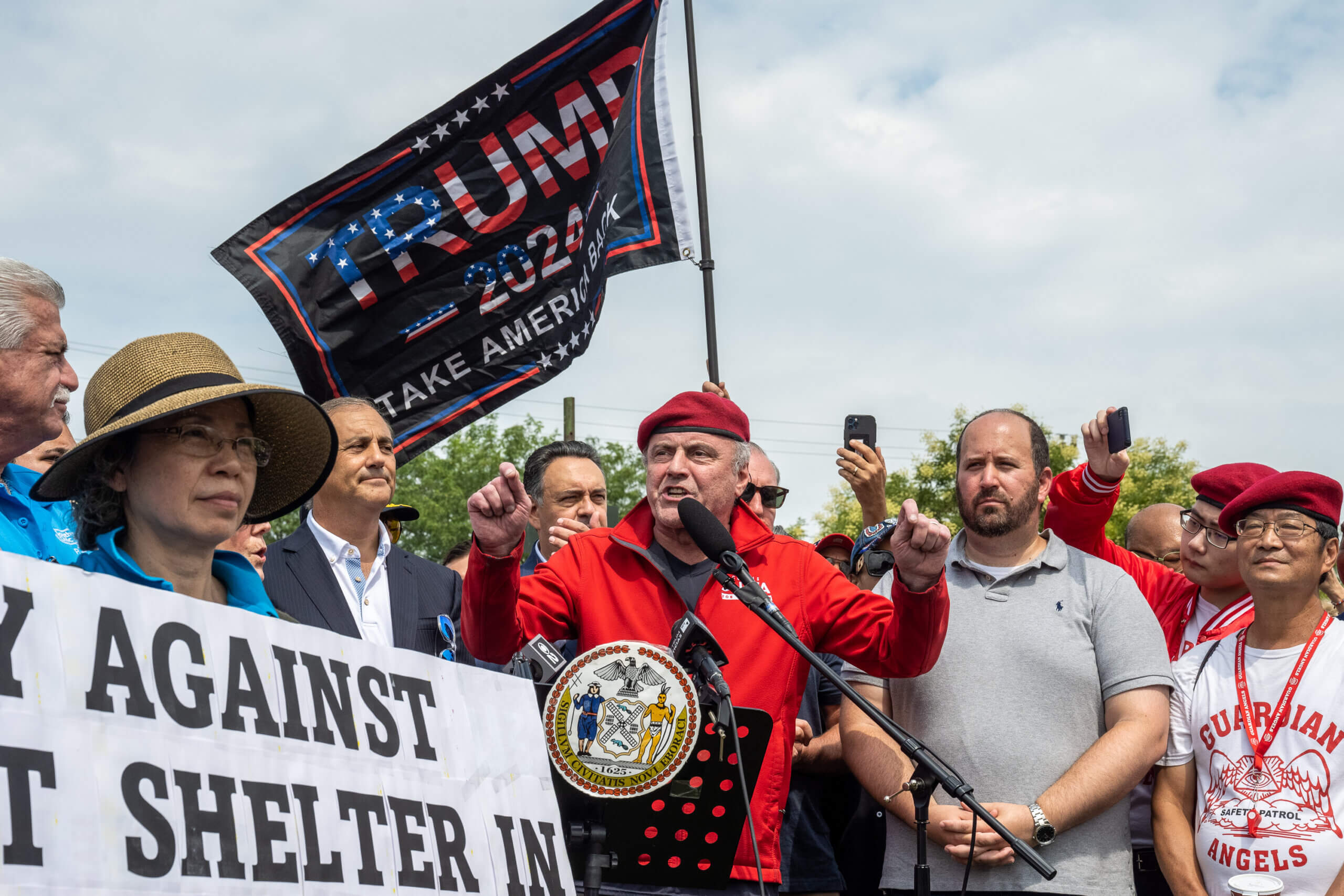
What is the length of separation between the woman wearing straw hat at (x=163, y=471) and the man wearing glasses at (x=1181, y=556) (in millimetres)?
3042

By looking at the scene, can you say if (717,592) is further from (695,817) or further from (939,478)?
(939,478)

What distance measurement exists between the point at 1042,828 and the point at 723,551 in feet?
4.80

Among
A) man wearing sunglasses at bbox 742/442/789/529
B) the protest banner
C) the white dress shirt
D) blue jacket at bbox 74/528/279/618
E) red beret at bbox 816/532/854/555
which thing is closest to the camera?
the protest banner

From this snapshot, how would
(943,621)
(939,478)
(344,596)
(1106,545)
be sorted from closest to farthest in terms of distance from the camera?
(943,621), (344,596), (1106,545), (939,478)

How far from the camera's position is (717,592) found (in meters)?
3.73

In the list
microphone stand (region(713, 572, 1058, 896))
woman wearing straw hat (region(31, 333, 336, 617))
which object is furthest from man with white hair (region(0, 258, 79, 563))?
microphone stand (region(713, 572, 1058, 896))

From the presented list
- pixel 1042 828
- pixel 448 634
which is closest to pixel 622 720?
pixel 448 634

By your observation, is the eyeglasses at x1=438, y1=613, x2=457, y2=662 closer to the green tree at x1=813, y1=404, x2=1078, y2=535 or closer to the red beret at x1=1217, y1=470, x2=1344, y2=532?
the red beret at x1=1217, y1=470, x2=1344, y2=532

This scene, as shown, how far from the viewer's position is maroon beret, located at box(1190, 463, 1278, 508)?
4.50m

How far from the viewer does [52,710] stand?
1930mm

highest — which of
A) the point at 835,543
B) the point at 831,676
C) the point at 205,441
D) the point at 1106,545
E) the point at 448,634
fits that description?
the point at 835,543

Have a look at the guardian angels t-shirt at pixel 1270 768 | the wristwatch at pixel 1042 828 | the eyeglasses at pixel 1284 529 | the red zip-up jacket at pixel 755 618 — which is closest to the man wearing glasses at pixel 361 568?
the red zip-up jacket at pixel 755 618

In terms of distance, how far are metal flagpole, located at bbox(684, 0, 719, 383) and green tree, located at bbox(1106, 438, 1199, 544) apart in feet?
69.1

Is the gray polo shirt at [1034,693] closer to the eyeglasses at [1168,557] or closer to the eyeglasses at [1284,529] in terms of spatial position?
the eyeglasses at [1284,529]
